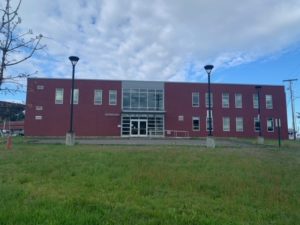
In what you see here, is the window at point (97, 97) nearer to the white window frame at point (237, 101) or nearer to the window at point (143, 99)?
the window at point (143, 99)

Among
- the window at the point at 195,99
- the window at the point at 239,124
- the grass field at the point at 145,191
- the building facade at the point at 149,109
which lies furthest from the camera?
the window at the point at 239,124

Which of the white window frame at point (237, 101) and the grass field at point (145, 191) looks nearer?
the grass field at point (145, 191)

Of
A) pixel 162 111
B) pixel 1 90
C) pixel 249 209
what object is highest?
pixel 162 111

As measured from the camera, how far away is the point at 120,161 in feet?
38.7

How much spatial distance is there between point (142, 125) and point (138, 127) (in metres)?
0.68

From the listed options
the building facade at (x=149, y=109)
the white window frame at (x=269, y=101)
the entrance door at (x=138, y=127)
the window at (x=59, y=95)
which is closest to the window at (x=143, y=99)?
the building facade at (x=149, y=109)

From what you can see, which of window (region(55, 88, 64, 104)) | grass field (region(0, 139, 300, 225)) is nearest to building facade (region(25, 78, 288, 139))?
window (region(55, 88, 64, 104))

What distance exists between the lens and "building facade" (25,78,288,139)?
42938 millimetres

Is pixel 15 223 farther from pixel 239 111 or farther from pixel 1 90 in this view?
pixel 239 111

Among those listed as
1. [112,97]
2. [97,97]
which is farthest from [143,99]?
[97,97]

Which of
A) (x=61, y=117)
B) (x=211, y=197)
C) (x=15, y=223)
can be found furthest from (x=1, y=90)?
(x=61, y=117)

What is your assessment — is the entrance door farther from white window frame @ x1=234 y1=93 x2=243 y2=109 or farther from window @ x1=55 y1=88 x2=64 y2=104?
white window frame @ x1=234 y1=93 x2=243 y2=109

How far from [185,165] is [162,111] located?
1312 inches

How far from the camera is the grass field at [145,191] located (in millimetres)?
5203
